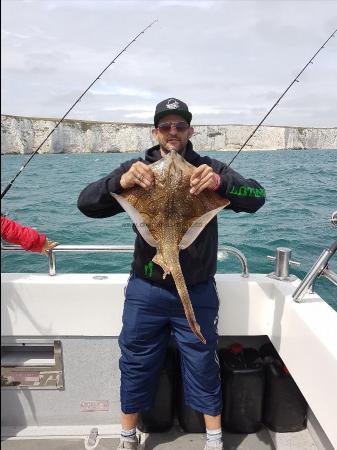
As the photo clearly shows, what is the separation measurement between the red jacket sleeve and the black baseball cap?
137 centimetres

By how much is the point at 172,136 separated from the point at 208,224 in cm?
66

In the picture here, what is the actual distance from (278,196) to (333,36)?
46.9ft

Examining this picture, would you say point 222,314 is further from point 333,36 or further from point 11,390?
point 333,36

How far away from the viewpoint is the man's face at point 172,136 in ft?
8.92

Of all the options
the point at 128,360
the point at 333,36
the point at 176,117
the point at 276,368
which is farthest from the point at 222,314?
the point at 333,36

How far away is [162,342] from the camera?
3.00 metres

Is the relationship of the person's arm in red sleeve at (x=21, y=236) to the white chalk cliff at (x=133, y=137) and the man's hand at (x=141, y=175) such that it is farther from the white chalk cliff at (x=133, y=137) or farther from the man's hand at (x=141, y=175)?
the white chalk cliff at (x=133, y=137)

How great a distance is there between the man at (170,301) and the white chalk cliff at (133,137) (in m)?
94.3

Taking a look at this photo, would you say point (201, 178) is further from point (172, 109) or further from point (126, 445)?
point (126, 445)

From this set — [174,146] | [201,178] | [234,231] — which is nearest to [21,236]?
Answer: [174,146]

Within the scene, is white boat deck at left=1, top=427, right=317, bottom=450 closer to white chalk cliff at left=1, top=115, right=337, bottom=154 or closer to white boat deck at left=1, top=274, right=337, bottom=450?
white boat deck at left=1, top=274, right=337, bottom=450

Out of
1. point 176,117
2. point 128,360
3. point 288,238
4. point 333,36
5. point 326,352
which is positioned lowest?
point 288,238

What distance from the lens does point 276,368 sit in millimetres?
3387

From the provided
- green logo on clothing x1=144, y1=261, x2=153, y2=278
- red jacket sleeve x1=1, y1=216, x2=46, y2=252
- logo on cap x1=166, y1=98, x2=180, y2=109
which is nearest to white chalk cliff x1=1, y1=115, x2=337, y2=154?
red jacket sleeve x1=1, y1=216, x2=46, y2=252
